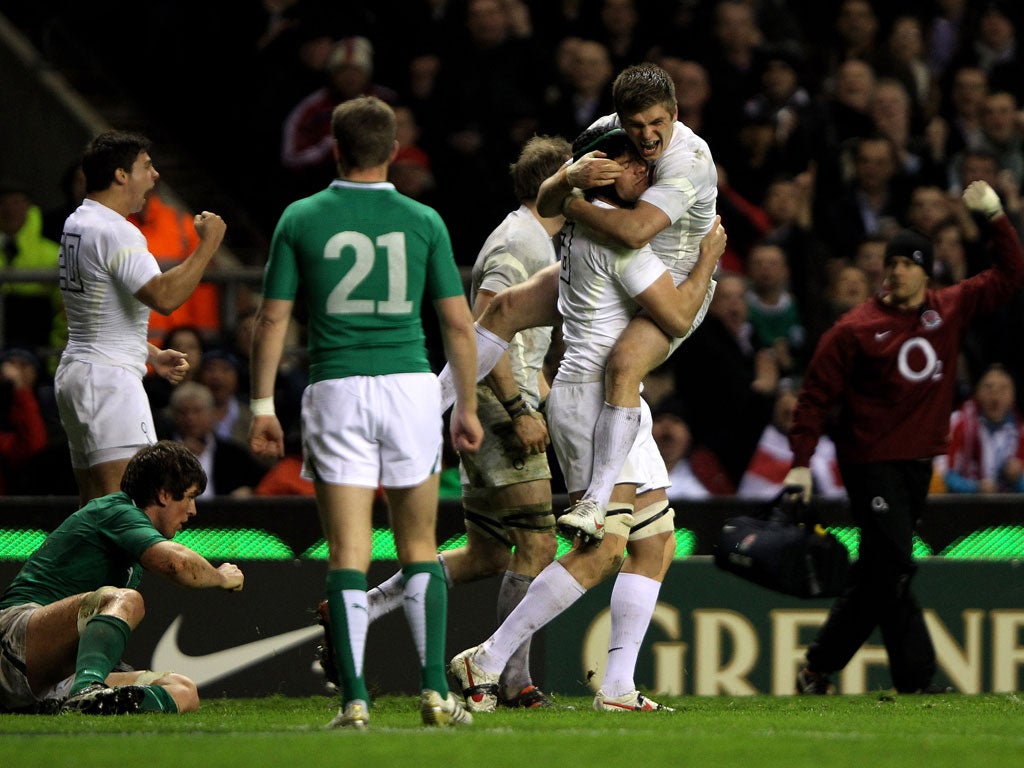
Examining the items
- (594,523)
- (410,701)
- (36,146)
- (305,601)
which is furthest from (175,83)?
(594,523)

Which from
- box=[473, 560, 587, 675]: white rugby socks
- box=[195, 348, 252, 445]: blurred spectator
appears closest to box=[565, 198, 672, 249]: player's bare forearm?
box=[473, 560, 587, 675]: white rugby socks

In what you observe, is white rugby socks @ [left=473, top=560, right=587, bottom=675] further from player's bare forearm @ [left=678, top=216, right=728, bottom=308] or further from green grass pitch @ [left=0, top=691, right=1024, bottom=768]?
player's bare forearm @ [left=678, top=216, right=728, bottom=308]

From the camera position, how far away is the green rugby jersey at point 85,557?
7.80 m

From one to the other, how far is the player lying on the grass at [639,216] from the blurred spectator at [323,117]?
580cm

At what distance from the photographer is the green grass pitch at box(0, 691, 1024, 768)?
5.77 meters

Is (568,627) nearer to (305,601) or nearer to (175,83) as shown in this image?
(305,601)

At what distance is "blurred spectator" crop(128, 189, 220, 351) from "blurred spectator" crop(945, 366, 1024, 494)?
184 inches

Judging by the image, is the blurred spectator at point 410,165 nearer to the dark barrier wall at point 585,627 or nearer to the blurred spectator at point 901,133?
the blurred spectator at point 901,133

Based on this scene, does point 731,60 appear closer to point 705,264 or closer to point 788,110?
point 788,110

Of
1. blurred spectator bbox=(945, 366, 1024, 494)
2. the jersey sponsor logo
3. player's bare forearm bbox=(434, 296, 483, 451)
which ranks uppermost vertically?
the jersey sponsor logo

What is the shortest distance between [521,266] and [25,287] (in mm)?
4926

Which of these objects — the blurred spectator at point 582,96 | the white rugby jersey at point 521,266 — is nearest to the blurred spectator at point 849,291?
the blurred spectator at point 582,96

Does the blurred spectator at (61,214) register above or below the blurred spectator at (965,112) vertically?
below

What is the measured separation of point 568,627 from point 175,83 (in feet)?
24.7
